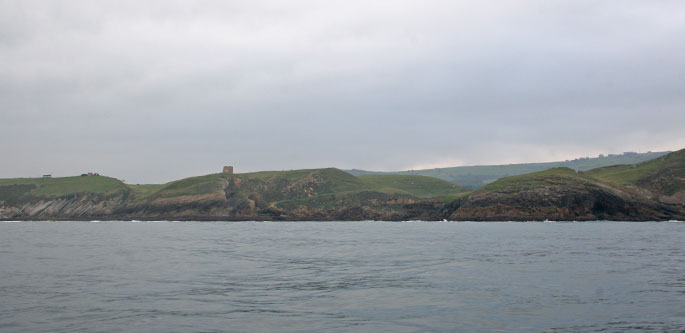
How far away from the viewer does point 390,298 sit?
2727cm

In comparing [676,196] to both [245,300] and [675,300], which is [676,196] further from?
[245,300]

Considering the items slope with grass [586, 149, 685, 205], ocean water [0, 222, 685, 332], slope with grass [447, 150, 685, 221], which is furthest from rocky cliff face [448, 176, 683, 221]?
ocean water [0, 222, 685, 332]

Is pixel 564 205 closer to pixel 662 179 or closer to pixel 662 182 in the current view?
pixel 662 182

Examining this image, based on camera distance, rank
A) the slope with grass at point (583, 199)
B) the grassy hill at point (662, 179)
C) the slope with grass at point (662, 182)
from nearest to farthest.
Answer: the slope with grass at point (583, 199), the slope with grass at point (662, 182), the grassy hill at point (662, 179)

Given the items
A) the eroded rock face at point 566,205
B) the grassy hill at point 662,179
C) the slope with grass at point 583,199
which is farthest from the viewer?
the grassy hill at point 662,179

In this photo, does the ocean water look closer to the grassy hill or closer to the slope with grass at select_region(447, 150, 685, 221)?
the slope with grass at select_region(447, 150, 685, 221)

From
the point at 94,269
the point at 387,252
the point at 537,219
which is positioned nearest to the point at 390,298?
the point at 94,269

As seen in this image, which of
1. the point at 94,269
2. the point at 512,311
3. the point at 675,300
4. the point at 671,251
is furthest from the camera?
the point at 671,251

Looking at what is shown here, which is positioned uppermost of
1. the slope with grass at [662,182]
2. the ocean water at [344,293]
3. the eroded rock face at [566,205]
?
the slope with grass at [662,182]

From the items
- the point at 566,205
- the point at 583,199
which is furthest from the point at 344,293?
the point at 583,199

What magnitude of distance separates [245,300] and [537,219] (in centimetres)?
16063

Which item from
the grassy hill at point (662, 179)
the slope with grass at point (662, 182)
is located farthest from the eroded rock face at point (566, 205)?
the grassy hill at point (662, 179)

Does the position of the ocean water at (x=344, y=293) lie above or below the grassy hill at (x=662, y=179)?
below

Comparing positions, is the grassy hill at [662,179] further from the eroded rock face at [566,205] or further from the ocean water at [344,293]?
the ocean water at [344,293]
